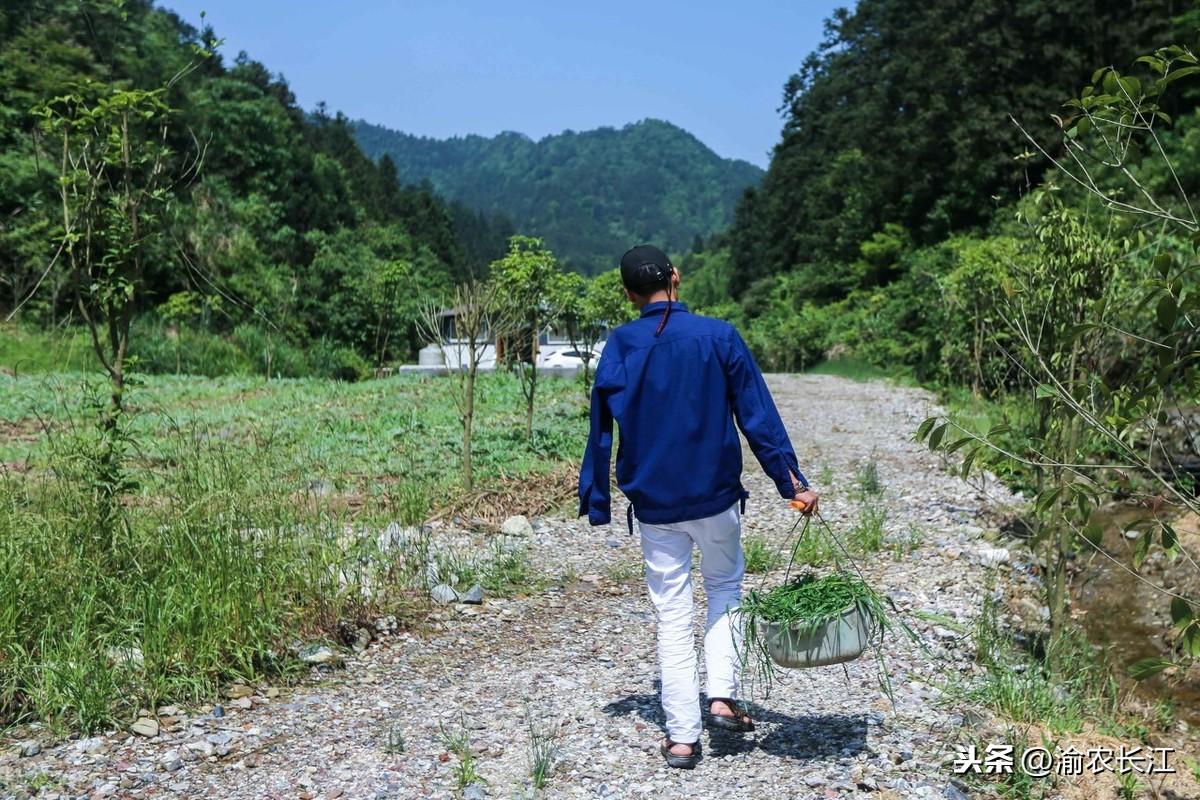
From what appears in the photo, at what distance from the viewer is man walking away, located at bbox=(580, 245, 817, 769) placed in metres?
3.53

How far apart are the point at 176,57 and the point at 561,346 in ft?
89.6

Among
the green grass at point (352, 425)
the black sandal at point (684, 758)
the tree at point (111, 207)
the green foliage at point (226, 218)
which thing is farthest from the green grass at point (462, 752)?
the green foliage at point (226, 218)

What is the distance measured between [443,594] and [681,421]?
2693 millimetres

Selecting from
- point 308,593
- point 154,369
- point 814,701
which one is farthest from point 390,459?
point 154,369

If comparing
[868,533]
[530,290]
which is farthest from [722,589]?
[530,290]

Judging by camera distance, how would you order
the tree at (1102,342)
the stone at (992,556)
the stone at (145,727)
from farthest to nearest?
the stone at (992,556) → the stone at (145,727) → the tree at (1102,342)

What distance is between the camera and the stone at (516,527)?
7344mm

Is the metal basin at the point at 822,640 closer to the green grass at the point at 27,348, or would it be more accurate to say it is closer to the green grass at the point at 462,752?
the green grass at the point at 462,752

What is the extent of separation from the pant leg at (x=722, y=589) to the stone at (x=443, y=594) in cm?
226

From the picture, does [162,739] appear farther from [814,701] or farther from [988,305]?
[988,305]

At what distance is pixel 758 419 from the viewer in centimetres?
356

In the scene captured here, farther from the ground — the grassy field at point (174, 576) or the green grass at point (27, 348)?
the green grass at point (27, 348)

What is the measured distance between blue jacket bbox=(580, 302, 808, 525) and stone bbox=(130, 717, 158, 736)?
2.03 metres

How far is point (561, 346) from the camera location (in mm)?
27625
